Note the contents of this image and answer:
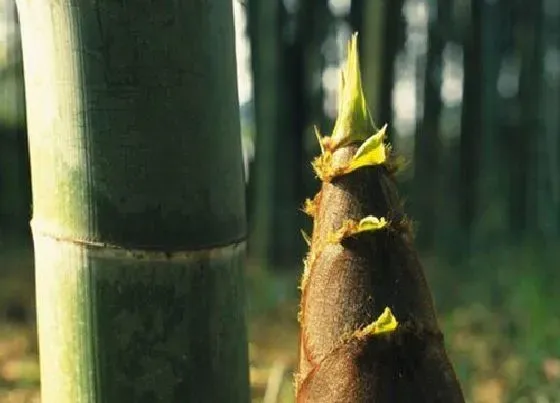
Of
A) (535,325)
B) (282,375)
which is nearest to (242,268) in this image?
(282,375)

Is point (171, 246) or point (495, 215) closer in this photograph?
point (171, 246)

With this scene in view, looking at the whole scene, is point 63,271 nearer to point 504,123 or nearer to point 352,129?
point 352,129

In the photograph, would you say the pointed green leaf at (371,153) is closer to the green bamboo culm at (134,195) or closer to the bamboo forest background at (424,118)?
the green bamboo culm at (134,195)

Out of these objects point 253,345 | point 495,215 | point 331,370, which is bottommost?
point 253,345

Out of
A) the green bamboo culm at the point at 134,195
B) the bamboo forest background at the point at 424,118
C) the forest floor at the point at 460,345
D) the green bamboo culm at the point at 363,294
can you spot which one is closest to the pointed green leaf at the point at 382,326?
the green bamboo culm at the point at 363,294

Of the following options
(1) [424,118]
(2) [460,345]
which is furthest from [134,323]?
(1) [424,118]

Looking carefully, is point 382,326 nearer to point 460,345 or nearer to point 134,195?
point 134,195
